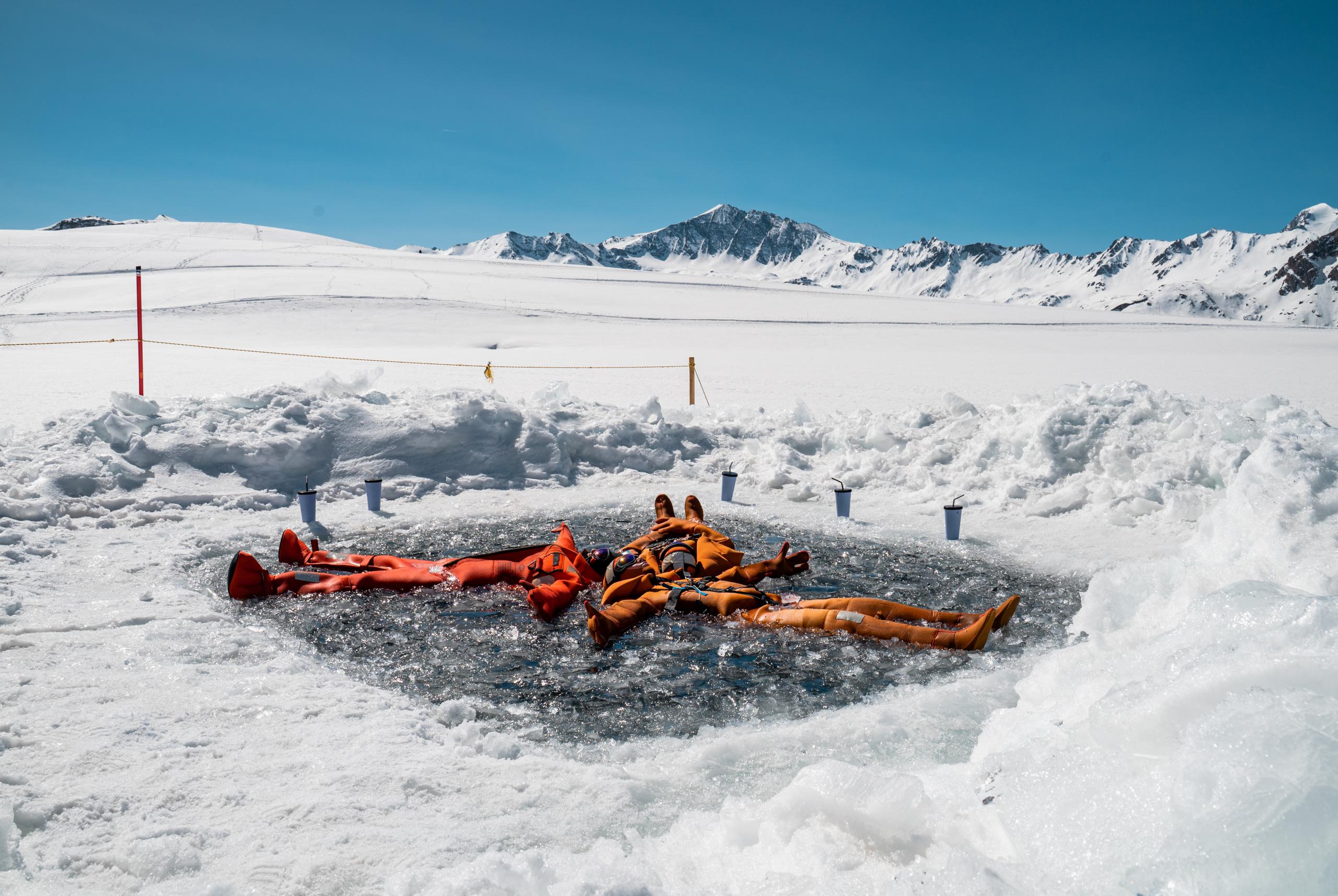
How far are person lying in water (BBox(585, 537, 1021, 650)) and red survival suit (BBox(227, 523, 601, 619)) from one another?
1.16 ft

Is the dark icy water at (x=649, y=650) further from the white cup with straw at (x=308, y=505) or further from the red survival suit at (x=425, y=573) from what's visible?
the white cup with straw at (x=308, y=505)

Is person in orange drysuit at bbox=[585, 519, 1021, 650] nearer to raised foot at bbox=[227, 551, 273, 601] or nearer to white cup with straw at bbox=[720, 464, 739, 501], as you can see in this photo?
raised foot at bbox=[227, 551, 273, 601]

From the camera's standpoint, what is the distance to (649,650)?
5.14 meters

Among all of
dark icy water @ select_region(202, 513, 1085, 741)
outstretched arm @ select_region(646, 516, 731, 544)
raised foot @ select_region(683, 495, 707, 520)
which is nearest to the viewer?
dark icy water @ select_region(202, 513, 1085, 741)

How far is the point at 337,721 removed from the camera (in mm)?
3895

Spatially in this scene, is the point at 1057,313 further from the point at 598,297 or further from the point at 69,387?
the point at 69,387

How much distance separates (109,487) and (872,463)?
8044 mm

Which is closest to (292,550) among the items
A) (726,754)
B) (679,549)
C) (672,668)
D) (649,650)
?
(679,549)

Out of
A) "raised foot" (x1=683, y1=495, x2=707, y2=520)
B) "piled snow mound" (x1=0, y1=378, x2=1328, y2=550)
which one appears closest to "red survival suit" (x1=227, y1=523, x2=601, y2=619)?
"raised foot" (x1=683, y1=495, x2=707, y2=520)

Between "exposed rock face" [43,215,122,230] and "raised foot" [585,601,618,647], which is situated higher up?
"exposed rock face" [43,215,122,230]

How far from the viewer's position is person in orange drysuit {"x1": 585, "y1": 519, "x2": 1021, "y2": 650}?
5152 mm

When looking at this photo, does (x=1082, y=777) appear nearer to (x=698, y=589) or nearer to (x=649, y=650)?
(x=649, y=650)

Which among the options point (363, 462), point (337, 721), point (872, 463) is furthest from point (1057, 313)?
point (337, 721)

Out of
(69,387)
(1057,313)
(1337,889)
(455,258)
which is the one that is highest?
(455,258)
